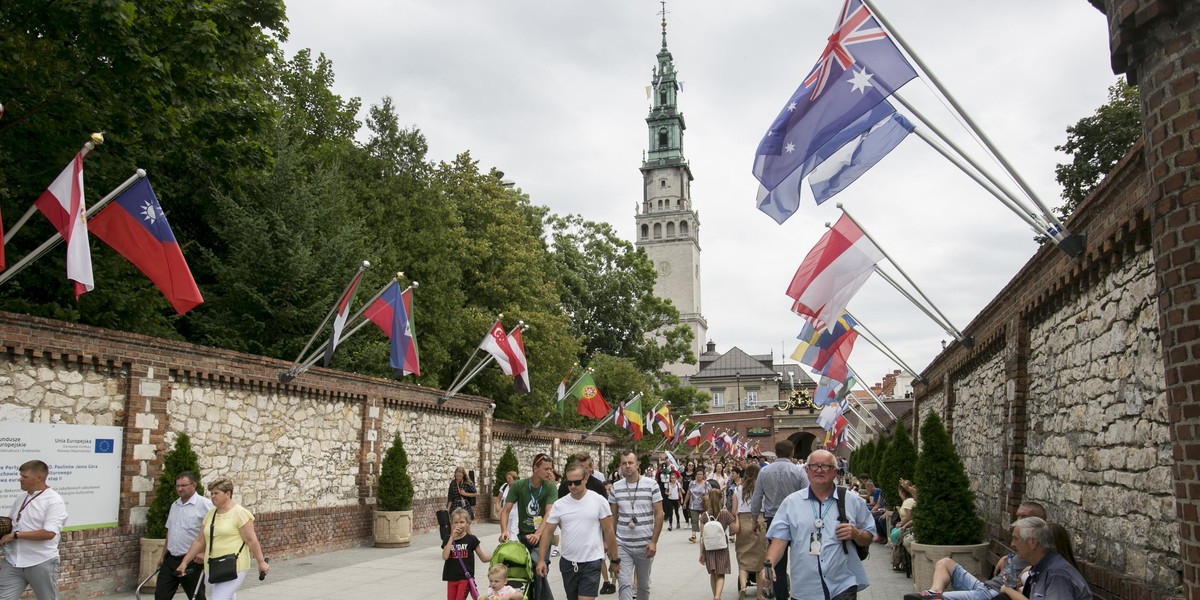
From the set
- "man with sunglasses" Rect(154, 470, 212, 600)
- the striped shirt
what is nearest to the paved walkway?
the striped shirt

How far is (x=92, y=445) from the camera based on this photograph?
487 inches

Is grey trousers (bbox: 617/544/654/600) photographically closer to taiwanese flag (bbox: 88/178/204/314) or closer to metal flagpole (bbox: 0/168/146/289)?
taiwanese flag (bbox: 88/178/204/314)

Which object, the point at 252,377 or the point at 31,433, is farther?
the point at 252,377

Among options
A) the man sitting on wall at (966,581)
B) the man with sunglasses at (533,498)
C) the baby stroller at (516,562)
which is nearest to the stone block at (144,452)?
the man with sunglasses at (533,498)

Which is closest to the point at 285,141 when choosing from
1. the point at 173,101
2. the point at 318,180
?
the point at 318,180

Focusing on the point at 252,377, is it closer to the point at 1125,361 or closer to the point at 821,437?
the point at 1125,361

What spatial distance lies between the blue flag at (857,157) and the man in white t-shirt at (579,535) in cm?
383

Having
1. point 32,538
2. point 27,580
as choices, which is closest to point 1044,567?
point 32,538

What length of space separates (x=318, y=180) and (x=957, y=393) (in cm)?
1661

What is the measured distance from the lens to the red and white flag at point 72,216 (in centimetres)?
Answer: 1015

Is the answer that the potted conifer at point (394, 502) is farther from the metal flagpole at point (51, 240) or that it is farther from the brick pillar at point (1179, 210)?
the brick pillar at point (1179, 210)

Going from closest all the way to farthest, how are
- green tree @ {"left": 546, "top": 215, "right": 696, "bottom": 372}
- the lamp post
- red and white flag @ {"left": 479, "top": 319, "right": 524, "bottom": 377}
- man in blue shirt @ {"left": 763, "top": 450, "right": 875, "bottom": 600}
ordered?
man in blue shirt @ {"left": 763, "top": 450, "right": 875, "bottom": 600}
red and white flag @ {"left": 479, "top": 319, "right": 524, "bottom": 377}
green tree @ {"left": 546, "top": 215, "right": 696, "bottom": 372}
the lamp post

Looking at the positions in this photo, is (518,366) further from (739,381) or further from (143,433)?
(739,381)

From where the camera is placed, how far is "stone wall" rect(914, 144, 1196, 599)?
6820 mm
